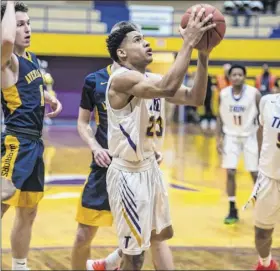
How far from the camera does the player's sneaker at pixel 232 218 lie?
7282 mm

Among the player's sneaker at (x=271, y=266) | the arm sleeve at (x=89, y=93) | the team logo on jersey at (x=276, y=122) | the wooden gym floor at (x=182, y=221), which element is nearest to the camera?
the team logo on jersey at (x=276, y=122)

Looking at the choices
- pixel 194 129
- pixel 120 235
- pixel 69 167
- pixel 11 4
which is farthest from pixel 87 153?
pixel 11 4

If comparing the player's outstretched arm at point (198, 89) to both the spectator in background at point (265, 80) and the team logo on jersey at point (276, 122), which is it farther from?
the spectator in background at point (265, 80)

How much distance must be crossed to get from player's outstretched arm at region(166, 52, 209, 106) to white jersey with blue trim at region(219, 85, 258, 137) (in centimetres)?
360

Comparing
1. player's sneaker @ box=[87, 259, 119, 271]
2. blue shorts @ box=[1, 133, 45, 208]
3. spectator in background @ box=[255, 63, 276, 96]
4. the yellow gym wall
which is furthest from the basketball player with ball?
the yellow gym wall

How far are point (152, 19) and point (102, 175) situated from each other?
1797cm

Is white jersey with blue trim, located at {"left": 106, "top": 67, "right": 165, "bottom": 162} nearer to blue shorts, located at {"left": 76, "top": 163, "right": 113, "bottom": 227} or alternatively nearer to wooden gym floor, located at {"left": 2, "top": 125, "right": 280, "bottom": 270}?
blue shorts, located at {"left": 76, "top": 163, "right": 113, "bottom": 227}

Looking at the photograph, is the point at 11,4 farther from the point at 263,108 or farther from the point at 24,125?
the point at 263,108

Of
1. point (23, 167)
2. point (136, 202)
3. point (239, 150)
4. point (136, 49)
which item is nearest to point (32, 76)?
point (23, 167)

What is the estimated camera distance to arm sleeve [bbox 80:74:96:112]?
5.07 meters

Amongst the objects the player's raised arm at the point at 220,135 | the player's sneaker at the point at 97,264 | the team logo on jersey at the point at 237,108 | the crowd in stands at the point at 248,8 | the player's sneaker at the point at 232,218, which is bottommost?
the player's sneaker at the point at 232,218

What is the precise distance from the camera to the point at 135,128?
4.10 m

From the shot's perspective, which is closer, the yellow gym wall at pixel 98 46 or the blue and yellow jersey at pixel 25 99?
the blue and yellow jersey at pixel 25 99

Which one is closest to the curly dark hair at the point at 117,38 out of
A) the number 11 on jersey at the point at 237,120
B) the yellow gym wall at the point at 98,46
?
the number 11 on jersey at the point at 237,120
